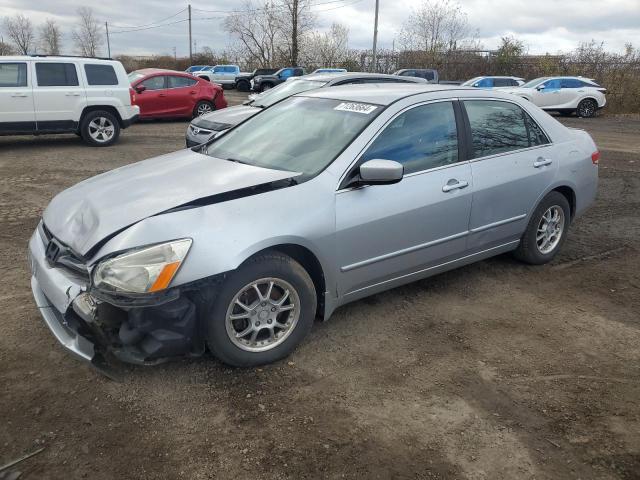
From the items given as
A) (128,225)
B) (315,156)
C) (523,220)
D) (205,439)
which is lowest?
(205,439)

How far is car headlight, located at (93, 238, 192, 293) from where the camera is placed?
8.99ft

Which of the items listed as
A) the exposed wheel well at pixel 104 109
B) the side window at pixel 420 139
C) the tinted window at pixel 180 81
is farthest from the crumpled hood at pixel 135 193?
the tinted window at pixel 180 81

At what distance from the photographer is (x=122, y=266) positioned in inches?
109

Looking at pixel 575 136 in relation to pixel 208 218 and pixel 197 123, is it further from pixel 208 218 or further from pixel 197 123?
pixel 197 123

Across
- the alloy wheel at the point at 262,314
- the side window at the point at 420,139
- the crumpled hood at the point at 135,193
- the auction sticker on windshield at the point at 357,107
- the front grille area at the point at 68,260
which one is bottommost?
the alloy wheel at the point at 262,314

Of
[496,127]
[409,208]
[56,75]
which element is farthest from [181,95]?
[409,208]

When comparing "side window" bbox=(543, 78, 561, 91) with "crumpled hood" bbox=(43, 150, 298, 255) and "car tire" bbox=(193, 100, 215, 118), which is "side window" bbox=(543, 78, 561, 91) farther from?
"crumpled hood" bbox=(43, 150, 298, 255)

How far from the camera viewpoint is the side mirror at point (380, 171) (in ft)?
11.0

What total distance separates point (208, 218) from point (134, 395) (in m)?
1.05

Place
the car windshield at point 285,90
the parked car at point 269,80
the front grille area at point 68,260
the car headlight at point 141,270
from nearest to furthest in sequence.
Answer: the car headlight at point 141,270, the front grille area at point 68,260, the car windshield at point 285,90, the parked car at point 269,80

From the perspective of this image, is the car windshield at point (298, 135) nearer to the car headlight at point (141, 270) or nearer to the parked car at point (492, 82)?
the car headlight at point (141, 270)

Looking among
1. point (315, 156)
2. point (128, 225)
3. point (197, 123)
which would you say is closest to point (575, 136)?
point (315, 156)

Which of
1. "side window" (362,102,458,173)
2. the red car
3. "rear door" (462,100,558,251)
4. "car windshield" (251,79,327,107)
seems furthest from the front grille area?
the red car

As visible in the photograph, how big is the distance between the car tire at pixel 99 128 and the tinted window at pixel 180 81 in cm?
453
